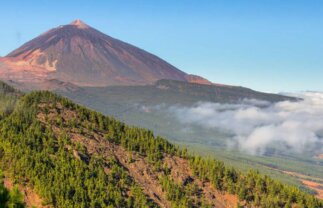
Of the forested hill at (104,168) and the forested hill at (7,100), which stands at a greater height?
the forested hill at (7,100)

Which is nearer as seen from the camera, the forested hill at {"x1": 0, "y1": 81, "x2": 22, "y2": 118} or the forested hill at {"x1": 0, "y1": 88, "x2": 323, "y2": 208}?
the forested hill at {"x1": 0, "y1": 88, "x2": 323, "y2": 208}

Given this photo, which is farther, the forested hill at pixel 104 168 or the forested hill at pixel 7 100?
the forested hill at pixel 7 100

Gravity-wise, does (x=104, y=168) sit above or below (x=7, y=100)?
below

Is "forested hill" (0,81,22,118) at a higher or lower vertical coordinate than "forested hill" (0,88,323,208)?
higher

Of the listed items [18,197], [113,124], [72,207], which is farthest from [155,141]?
[18,197]

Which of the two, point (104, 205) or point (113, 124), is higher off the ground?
point (113, 124)

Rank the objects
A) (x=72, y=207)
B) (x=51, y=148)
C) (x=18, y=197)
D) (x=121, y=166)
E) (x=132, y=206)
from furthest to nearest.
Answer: (x=121, y=166)
(x=51, y=148)
(x=132, y=206)
(x=72, y=207)
(x=18, y=197)

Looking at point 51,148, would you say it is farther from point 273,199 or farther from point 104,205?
point 273,199

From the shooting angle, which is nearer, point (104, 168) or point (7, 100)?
point (104, 168)
